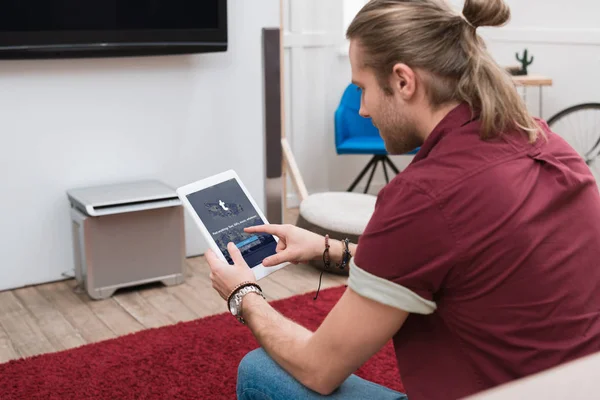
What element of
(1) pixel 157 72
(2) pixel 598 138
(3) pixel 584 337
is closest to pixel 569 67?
(2) pixel 598 138

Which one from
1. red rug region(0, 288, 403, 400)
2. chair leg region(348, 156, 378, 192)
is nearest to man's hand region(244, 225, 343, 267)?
red rug region(0, 288, 403, 400)

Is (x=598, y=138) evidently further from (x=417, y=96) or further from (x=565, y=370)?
(x=565, y=370)

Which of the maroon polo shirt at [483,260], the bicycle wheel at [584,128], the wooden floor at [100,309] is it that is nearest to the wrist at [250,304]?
the maroon polo shirt at [483,260]

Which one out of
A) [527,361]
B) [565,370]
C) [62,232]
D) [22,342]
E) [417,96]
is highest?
[417,96]

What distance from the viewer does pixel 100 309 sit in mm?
3059

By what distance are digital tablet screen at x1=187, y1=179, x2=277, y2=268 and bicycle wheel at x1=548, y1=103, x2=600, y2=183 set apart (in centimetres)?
298

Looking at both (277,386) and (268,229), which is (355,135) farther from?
(277,386)

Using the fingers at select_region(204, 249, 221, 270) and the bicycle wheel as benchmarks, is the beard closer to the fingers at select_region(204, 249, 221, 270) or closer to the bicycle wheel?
the fingers at select_region(204, 249, 221, 270)

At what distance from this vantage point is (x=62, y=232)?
11.0ft

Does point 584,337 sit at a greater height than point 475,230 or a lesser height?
lesser

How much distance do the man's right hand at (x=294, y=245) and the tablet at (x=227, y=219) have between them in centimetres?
4

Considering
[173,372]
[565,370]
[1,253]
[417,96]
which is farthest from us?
[1,253]

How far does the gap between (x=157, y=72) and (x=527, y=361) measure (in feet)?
8.34

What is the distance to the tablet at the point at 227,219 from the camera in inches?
67.9
